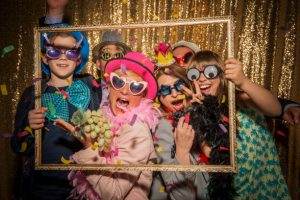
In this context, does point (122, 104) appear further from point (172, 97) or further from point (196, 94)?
point (196, 94)

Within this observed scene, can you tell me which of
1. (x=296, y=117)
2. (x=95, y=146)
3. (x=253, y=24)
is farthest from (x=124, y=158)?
(x=253, y=24)

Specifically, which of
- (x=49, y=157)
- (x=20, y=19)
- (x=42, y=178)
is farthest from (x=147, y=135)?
(x=20, y=19)

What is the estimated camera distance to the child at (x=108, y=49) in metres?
1.53

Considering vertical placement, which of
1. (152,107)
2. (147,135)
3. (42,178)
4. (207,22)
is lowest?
(42,178)

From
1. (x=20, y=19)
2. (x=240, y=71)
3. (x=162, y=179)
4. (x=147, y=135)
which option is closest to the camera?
(x=240, y=71)

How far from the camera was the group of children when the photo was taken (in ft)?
4.84

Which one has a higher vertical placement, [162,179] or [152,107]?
[152,107]

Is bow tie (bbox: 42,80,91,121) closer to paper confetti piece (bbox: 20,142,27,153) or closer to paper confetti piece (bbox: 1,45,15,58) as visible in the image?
paper confetti piece (bbox: 20,142,27,153)

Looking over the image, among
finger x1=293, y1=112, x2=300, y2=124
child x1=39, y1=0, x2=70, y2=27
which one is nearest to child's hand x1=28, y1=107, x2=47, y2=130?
child x1=39, y1=0, x2=70, y2=27

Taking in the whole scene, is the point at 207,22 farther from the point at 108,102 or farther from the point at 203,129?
the point at 108,102

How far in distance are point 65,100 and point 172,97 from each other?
53 centimetres

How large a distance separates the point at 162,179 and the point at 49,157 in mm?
589

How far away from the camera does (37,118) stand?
1.54 meters

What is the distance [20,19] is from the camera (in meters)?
2.04
